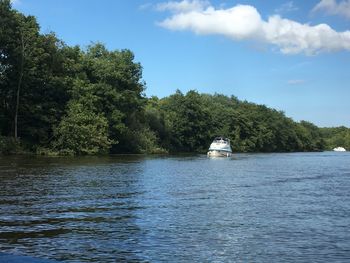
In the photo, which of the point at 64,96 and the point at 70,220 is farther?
the point at 64,96

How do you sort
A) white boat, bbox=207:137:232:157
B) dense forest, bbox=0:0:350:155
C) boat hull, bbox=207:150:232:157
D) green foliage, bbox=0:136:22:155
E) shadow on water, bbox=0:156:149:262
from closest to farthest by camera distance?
shadow on water, bbox=0:156:149:262 → green foliage, bbox=0:136:22:155 → dense forest, bbox=0:0:350:155 → boat hull, bbox=207:150:232:157 → white boat, bbox=207:137:232:157

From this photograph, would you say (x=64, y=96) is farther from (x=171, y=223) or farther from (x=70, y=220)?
(x=171, y=223)

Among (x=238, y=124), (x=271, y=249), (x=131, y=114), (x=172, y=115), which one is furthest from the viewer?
(x=238, y=124)

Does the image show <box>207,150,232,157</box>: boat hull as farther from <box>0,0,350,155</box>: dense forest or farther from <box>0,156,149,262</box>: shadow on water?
<box>0,156,149,262</box>: shadow on water

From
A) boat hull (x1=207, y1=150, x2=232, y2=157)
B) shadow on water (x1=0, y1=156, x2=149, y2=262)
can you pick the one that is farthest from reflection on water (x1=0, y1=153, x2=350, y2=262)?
boat hull (x1=207, y1=150, x2=232, y2=157)

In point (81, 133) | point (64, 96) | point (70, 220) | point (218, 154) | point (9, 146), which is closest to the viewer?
point (70, 220)

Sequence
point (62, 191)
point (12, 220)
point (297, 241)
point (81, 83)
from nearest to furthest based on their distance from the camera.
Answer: point (297, 241) < point (12, 220) < point (62, 191) < point (81, 83)

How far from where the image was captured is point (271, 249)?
12.3 meters

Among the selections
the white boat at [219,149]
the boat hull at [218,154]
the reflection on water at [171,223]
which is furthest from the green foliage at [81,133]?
the reflection on water at [171,223]

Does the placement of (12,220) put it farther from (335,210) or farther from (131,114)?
(131,114)

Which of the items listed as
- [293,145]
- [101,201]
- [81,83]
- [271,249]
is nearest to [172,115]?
[81,83]

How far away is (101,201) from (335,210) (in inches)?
383

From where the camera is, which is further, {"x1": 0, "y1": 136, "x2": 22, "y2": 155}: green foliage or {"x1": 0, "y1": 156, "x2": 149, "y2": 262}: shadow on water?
{"x1": 0, "y1": 136, "x2": 22, "y2": 155}: green foliage

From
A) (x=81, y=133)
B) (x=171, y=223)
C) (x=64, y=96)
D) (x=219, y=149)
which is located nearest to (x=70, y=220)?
(x=171, y=223)
